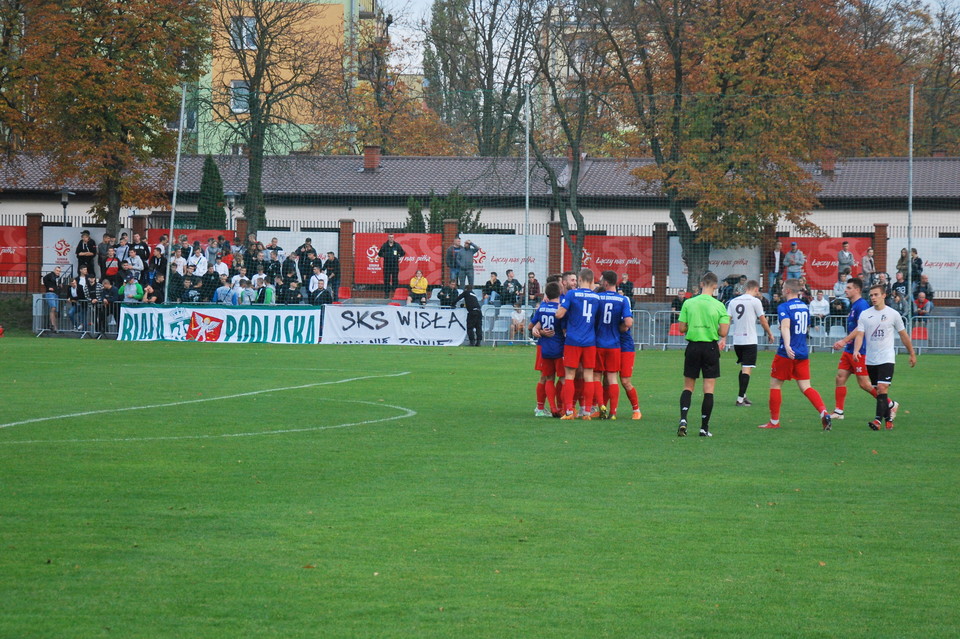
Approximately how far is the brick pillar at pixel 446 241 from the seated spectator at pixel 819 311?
33.9 feet

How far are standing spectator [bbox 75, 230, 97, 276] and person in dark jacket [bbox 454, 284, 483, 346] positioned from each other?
36.9 ft

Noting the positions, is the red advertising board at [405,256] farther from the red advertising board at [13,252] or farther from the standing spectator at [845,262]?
the standing spectator at [845,262]

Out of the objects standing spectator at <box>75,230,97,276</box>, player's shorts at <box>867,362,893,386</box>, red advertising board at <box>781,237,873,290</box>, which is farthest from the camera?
red advertising board at <box>781,237,873,290</box>

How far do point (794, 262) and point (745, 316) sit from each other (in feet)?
58.4

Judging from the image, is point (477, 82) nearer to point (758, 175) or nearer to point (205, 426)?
point (758, 175)

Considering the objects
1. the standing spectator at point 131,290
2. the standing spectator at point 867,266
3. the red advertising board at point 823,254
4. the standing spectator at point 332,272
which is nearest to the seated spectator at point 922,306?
the standing spectator at point 867,266

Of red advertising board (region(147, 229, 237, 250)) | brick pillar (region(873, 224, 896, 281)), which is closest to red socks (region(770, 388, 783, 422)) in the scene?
brick pillar (region(873, 224, 896, 281))

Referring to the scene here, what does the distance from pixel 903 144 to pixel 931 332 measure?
1987cm

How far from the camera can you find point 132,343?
98.1ft

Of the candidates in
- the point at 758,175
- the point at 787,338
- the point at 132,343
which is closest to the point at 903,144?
the point at 758,175

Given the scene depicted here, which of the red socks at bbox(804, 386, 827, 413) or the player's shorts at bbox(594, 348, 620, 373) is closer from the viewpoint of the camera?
the red socks at bbox(804, 386, 827, 413)

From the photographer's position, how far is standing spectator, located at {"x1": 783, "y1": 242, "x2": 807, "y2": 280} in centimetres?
3384

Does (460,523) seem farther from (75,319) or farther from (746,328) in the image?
(75,319)

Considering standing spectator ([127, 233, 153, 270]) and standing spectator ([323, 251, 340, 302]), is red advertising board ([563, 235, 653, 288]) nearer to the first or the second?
standing spectator ([323, 251, 340, 302])
